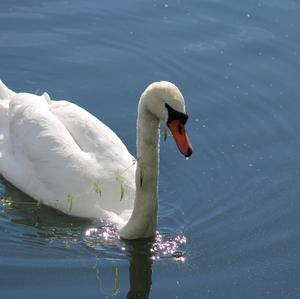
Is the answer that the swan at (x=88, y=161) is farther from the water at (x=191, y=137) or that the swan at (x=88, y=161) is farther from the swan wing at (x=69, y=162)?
the water at (x=191, y=137)

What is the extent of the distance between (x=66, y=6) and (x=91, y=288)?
6.41m

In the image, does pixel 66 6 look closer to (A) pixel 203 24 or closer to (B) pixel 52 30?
(B) pixel 52 30

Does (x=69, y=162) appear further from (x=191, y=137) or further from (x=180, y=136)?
(x=191, y=137)

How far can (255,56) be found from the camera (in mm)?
14109

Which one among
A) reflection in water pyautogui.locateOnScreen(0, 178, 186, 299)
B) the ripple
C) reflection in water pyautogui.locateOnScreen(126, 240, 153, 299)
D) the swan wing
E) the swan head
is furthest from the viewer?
the swan wing

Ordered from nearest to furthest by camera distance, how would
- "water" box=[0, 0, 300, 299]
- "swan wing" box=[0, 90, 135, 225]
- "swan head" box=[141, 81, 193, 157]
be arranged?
"swan head" box=[141, 81, 193, 157]
"water" box=[0, 0, 300, 299]
"swan wing" box=[0, 90, 135, 225]

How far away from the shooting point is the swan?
989 centimetres

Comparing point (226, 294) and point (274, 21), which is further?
point (274, 21)


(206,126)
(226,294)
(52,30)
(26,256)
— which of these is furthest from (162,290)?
(52,30)

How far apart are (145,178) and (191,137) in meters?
2.31

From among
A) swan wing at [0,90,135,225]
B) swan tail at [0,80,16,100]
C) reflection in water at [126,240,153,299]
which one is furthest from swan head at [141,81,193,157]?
swan tail at [0,80,16,100]

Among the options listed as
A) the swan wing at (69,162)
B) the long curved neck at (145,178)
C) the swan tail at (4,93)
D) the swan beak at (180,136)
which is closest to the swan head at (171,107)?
the swan beak at (180,136)

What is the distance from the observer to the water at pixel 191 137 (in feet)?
32.2

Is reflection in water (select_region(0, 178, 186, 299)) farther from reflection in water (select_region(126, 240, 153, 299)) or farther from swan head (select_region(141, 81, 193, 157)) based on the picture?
swan head (select_region(141, 81, 193, 157))
